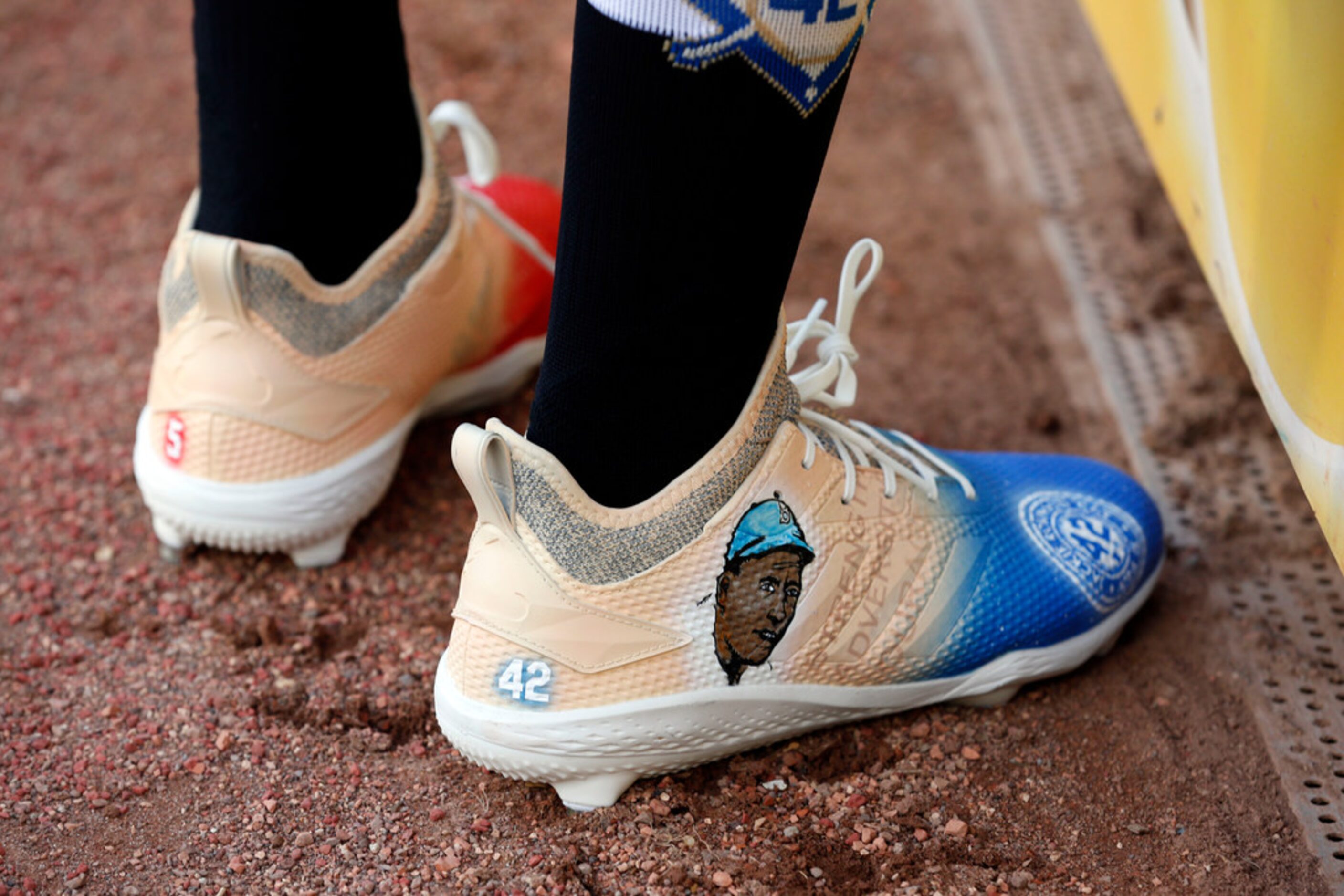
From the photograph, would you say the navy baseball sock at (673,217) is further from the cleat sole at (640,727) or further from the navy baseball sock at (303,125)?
the navy baseball sock at (303,125)

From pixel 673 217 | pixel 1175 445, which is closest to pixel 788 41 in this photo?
pixel 673 217

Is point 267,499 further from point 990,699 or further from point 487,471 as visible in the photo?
point 990,699

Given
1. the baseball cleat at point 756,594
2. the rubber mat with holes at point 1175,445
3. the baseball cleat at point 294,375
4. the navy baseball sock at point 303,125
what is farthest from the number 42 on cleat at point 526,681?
the rubber mat with holes at point 1175,445

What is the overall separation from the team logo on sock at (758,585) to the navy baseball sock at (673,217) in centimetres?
8

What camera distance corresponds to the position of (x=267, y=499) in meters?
1.26

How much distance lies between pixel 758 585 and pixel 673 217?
318 mm

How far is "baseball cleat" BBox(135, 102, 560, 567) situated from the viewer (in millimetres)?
1229

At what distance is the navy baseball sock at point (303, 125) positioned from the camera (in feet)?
3.92

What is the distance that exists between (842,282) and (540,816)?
560 millimetres

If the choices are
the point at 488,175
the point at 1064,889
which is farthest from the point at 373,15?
the point at 1064,889

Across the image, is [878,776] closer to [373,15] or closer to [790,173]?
[790,173]

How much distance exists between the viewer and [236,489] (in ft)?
4.10

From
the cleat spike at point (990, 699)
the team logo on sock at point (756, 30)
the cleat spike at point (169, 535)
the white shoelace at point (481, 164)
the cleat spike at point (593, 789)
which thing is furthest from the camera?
the white shoelace at point (481, 164)

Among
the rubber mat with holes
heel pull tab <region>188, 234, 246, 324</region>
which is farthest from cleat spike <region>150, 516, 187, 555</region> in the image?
the rubber mat with holes
